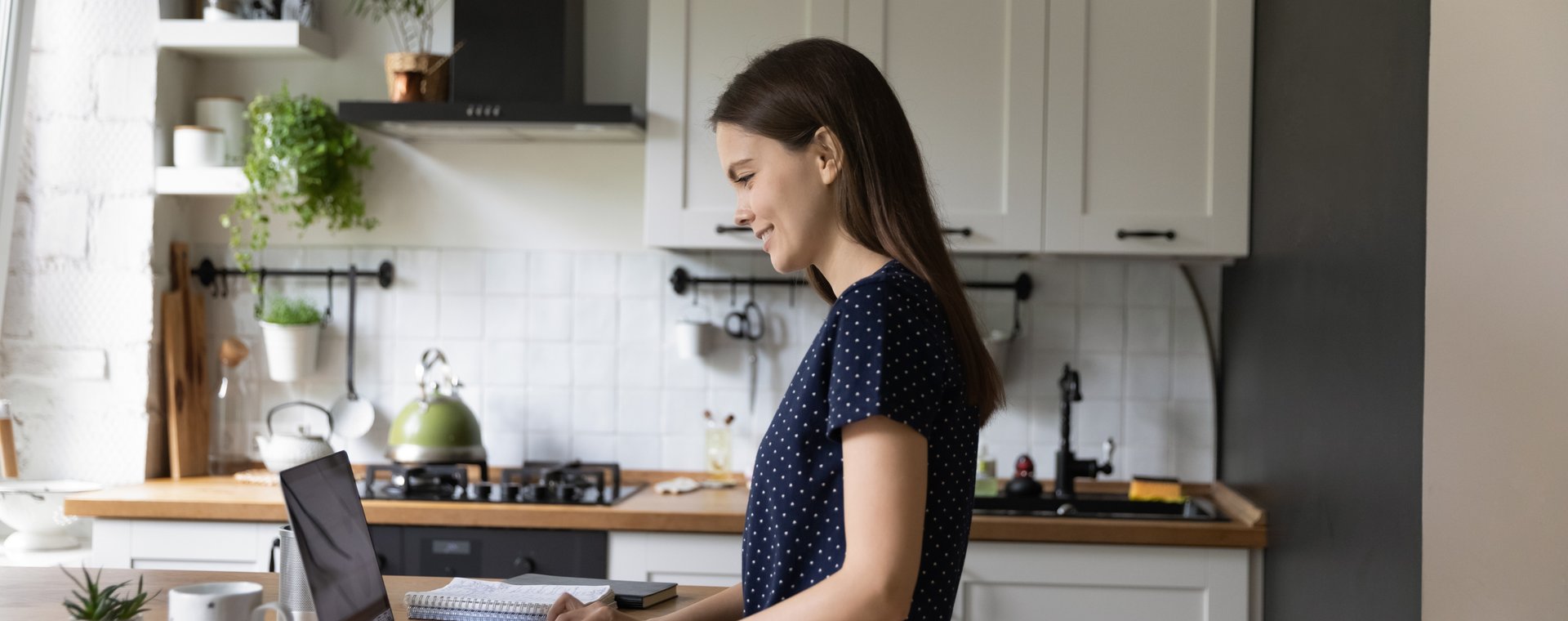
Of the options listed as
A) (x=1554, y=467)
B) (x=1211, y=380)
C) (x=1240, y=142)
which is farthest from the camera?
(x=1211, y=380)

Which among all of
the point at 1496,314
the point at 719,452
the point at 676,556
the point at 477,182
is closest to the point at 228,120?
the point at 477,182

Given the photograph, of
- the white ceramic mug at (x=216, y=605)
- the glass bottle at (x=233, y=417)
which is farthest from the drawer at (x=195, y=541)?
the white ceramic mug at (x=216, y=605)

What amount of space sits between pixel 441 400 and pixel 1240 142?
74.4 inches

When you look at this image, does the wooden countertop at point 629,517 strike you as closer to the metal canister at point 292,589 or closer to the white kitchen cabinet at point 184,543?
the white kitchen cabinet at point 184,543

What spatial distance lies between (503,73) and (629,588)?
1757 mm

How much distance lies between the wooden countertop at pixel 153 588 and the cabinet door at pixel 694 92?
1275 mm

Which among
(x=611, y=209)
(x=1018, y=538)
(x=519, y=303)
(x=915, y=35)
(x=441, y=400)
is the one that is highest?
(x=915, y=35)

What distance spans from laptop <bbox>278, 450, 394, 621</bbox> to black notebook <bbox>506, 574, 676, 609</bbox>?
0.83ft

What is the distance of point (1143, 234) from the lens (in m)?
2.91

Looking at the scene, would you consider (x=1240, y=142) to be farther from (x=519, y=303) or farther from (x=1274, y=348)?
(x=519, y=303)

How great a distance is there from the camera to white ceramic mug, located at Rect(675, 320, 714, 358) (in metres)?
3.27

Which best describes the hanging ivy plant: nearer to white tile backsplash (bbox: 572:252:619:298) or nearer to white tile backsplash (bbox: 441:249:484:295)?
white tile backsplash (bbox: 441:249:484:295)

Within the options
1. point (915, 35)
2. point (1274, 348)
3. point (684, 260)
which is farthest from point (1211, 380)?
point (684, 260)

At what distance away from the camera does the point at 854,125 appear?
125cm
